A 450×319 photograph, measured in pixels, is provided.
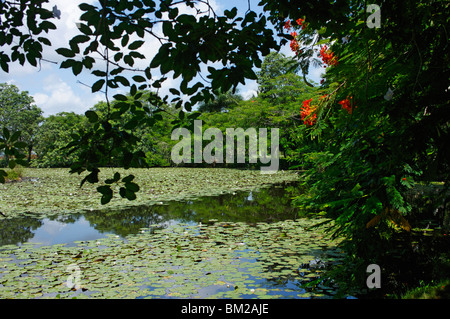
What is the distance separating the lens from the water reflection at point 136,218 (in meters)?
5.76

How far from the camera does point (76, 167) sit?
1610 millimetres

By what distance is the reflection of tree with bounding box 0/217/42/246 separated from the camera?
17.7 feet

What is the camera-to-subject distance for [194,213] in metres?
7.80

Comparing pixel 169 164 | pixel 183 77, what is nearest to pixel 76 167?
pixel 183 77

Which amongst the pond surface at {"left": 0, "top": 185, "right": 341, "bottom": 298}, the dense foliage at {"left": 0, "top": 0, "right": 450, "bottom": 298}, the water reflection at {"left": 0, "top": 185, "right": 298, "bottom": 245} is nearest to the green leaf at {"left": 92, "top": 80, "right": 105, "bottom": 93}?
the dense foliage at {"left": 0, "top": 0, "right": 450, "bottom": 298}

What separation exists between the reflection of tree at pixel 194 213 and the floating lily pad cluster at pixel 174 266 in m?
1.04

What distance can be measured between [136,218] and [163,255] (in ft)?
9.49
